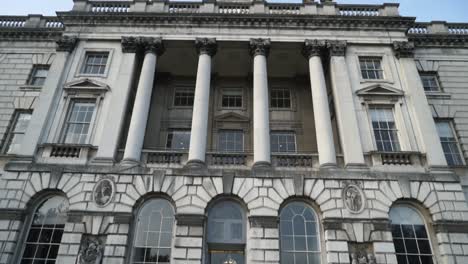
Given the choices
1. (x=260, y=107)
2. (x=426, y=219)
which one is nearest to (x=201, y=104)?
(x=260, y=107)

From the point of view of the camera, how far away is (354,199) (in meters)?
14.5

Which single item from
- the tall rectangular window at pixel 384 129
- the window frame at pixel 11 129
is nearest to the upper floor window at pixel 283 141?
the tall rectangular window at pixel 384 129

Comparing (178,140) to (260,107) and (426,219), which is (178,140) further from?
(426,219)

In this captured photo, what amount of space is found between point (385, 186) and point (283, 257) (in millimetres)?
5463

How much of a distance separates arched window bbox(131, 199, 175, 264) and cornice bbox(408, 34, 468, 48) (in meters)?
17.9

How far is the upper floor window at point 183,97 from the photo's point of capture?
70.6 feet

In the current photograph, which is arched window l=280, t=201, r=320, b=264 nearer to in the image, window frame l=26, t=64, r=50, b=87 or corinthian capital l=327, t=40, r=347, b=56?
corinthian capital l=327, t=40, r=347, b=56

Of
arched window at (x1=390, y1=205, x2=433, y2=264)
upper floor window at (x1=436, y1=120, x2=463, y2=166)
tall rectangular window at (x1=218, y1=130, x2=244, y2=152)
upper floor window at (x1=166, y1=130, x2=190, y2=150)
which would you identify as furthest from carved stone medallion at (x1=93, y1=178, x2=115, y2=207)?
upper floor window at (x1=436, y1=120, x2=463, y2=166)

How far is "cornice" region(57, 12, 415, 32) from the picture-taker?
63.7ft

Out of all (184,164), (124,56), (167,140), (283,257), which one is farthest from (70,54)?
(283,257)

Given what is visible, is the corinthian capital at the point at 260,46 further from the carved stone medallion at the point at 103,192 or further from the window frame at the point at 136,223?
the carved stone medallion at the point at 103,192

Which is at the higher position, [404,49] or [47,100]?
[404,49]

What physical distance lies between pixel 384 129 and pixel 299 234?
7.10 metres

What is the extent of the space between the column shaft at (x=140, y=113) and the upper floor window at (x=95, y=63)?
2.33m
